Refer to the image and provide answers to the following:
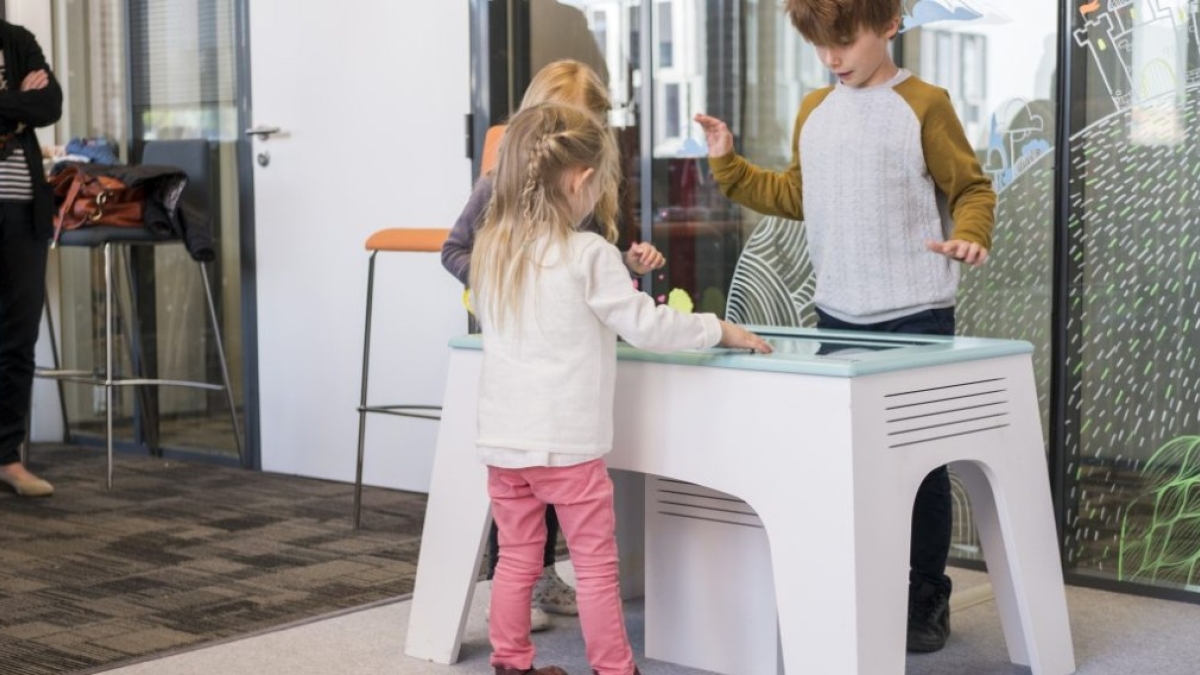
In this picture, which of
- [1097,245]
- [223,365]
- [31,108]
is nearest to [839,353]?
[1097,245]

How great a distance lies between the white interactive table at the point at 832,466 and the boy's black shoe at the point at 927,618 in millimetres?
160

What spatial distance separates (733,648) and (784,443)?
51cm

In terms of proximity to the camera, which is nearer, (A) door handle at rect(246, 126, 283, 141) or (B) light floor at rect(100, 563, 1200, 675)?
(B) light floor at rect(100, 563, 1200, 675)

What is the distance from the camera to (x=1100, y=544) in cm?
317

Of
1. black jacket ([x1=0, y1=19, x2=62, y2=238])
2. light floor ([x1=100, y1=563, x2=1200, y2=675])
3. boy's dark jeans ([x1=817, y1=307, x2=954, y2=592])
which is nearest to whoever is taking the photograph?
light floor ([x1=100, y1=563, x2=1200, y2=675])

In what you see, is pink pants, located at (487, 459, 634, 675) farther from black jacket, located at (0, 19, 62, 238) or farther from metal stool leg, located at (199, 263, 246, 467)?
metal stool leg, located at (199, 263, 246, 467)

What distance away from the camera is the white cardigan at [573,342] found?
2.29 metres

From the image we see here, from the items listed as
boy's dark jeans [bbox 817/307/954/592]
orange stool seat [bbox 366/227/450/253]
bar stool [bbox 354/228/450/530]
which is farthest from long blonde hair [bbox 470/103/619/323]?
orange stool seat [bbox 366/227/450/253]

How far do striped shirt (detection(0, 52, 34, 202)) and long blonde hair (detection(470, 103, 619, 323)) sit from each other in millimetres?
2239

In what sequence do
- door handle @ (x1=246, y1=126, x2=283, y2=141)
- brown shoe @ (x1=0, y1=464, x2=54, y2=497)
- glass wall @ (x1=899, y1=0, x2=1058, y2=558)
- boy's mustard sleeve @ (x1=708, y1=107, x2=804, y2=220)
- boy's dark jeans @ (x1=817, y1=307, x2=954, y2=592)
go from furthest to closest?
door handle @ (x1=246, y1=126, x2=283, y2=141), brown shoe @ (x1=0, y1=464, x2=54, y2=497), glass wall @ (x1=899, y1=0, x2=1058, y2=558), boy's mustard sleeve @ (x1=708, y1=107, x2=804, y2=220), boy's dark jeans @ (x1=817, y1=307, x2=954, y2=592)

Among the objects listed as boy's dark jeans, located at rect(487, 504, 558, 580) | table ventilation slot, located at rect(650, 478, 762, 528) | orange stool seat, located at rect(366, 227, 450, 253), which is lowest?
boy's dark jeans, located at rect(487, 504, 558, 580)

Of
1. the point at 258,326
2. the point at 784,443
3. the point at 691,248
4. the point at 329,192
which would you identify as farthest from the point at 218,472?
the point at 784,443

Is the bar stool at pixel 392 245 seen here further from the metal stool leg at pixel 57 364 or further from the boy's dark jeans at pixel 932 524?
the metal stool leg at pixel 57 364

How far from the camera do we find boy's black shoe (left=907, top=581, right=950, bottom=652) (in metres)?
2.72
